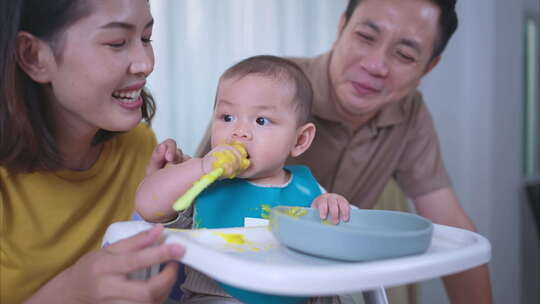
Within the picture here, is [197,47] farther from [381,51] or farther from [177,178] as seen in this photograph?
[177,178]

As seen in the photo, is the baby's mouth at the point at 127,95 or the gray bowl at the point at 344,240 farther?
the baby's mouth at the point at 127,95

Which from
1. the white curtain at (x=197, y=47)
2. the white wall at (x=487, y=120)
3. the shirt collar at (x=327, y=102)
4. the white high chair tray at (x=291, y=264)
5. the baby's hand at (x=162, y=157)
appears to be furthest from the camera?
the white wall at (x=487, y=120)

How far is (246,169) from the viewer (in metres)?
0.95

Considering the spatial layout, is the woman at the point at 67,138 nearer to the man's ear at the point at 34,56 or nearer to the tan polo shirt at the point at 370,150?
the man's ear at the point at 34,56

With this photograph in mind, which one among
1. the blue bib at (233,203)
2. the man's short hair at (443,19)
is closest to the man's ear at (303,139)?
the blue bib at (233,203)

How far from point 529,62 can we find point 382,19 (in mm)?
1846

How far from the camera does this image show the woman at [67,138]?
2.89 ft

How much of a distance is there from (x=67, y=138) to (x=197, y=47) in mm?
913

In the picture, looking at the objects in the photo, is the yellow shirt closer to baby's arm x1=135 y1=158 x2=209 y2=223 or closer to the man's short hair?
baby's arm x1=135 y1=158 x2=209 y2=223

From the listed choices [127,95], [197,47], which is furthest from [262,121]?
[197,47]

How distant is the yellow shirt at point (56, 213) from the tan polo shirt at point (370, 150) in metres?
0.59

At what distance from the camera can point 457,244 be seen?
85 centimetres

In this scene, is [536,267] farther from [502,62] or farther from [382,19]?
[382,19]

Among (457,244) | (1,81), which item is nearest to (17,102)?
(1,81)
